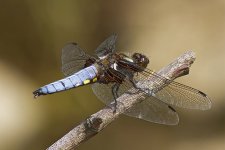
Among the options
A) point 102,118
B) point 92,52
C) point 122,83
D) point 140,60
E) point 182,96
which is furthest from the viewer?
point 92,52

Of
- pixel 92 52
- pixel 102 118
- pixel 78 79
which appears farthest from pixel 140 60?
pixel 92 52

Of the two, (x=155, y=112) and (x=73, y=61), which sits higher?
(x=73, y=61)

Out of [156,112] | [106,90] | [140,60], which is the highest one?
[140,60]

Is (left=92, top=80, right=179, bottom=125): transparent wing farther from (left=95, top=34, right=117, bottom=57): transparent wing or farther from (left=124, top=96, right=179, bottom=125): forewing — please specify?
(left=95, top=34, right=117, bottom=57): transparent wing

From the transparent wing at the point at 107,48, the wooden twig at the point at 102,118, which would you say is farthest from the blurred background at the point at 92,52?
the wooden twig at the point at 102,118

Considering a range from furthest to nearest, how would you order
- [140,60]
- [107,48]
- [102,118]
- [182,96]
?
[107,48] → [140,60] → [182,96] → [102,118]

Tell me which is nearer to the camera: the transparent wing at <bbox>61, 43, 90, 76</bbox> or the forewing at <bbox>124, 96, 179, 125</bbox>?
the forewing at <bbox>124, 96, 179, 125</bbox>

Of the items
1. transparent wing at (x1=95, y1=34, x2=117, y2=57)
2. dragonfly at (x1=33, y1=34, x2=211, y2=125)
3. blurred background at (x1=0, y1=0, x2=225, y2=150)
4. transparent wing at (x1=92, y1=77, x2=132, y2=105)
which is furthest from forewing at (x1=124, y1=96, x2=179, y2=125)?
blurred background at (x1=0, y1=0, x2=225, y2=150)

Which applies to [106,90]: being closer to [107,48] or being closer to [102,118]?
[107,48]

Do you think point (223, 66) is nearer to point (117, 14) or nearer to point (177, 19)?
point (177, 19)
